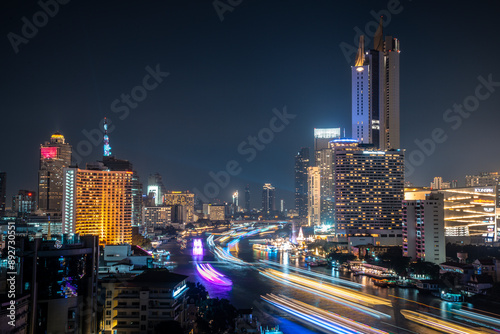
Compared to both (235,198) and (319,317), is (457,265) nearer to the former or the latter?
(319,317)

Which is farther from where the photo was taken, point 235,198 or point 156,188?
point 235,198

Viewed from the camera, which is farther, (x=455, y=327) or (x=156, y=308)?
(x=455, y=327)

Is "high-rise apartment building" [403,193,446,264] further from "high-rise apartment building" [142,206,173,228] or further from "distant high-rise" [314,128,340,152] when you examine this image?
"high-rise apartment building" [142,206,173,228]

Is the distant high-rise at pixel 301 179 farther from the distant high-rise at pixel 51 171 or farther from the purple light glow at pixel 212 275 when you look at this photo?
the purple light glow at pixel 212 275

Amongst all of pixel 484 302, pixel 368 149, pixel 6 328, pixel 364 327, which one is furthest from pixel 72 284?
pixel 368 149

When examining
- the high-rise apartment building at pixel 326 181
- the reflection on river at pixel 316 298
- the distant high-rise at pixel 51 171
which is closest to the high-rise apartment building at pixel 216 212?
the high-rise apartment building at pixel 326 181

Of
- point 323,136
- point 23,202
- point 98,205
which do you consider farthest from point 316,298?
point 323,136

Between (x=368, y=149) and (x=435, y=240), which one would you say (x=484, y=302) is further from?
(x=368, y=149)

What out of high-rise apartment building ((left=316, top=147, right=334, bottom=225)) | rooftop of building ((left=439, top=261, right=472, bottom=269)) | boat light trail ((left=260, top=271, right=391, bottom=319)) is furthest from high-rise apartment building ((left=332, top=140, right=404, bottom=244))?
high-rise apartment building ((left=316, top=147, right=334, bottom=225))
